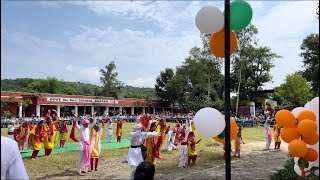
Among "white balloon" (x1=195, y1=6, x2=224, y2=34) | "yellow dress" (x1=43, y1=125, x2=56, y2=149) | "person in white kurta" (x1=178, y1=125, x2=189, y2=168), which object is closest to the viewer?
"white balloon" (x1=195, y1=6, x2=224, y2=34)

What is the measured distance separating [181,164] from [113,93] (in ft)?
143

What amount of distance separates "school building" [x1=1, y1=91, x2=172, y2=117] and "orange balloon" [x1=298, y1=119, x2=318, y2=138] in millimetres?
35668

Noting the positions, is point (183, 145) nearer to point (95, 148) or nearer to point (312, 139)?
point (95, 148)

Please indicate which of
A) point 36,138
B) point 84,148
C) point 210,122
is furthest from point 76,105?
point 210,122

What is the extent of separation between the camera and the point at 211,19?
14.5 feet

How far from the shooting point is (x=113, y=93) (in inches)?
2131

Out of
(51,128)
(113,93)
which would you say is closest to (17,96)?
(113,93)

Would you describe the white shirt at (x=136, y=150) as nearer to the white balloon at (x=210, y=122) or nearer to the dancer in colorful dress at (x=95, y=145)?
the white balloon at (x=210, y=122)

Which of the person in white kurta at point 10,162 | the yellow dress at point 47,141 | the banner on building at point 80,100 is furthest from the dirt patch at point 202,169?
the banner on building at point 80,100

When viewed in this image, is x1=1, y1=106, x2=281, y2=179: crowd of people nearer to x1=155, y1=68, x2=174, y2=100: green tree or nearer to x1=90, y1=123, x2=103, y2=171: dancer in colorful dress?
x1=90, y1=123, x2=103, y2=171: dancer in colorful dress

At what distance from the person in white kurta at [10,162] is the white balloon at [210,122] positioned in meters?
2.75

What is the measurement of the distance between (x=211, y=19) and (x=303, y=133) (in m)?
1.99

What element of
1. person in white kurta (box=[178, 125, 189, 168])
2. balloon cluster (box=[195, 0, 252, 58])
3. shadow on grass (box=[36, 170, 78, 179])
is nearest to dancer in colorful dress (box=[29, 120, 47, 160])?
shadow on grass (box=[36, 170, 78, 179])

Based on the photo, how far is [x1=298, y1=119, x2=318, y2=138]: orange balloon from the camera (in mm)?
4586
